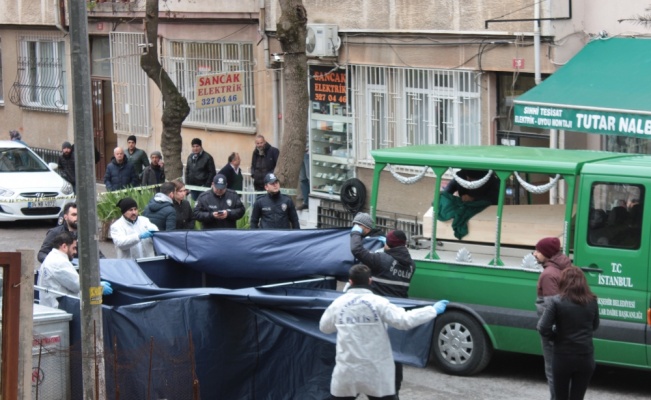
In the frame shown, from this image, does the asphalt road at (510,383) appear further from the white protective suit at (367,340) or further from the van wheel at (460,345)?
the white protective suit at (367,340)

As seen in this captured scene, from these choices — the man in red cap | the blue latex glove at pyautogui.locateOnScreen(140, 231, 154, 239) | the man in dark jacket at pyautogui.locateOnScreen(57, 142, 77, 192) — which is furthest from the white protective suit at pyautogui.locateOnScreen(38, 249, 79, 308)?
the man in dark jacket at pyautogui.locateOnScreen(57, 142, 77, 192)

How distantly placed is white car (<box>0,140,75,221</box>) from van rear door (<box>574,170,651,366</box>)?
1238 cm

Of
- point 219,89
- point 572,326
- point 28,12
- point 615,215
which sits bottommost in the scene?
point 572,326

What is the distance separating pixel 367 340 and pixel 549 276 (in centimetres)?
190

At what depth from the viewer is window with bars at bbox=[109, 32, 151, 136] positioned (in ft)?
85.0

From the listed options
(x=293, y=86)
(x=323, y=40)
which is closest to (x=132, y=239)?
(x=293, y=86)

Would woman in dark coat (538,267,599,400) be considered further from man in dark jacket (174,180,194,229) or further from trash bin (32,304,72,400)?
man in dark jacket (174,180,194,229)

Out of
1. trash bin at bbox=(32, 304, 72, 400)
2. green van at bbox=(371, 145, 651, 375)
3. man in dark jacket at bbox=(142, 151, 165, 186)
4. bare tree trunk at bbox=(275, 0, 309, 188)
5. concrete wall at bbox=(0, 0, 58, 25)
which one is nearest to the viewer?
trash bin at bbox=(32, 304, 72, 400)

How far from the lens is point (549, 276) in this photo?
9.67 metres

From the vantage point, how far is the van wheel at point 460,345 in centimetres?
1128

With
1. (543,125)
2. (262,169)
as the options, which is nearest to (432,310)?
(543,125)

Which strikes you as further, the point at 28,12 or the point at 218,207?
the point at 28,12

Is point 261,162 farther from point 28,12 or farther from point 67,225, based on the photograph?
point 28,12

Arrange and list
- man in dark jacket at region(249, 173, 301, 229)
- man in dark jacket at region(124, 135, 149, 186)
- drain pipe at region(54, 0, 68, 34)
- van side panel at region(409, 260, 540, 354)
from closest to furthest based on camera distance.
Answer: van side panel at region(409, 260, 540, 354) < man in dark jacket at region(249, 173, 301, 229) < man in dark jacket at region(124, 135, 149, 186) < drain pipe at region(54, 0, 68, 34)
